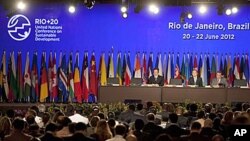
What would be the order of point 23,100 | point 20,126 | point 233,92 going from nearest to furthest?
point 20,126, point 233,92, point 23,100

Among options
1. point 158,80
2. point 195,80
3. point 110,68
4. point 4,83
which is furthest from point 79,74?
point 195,80

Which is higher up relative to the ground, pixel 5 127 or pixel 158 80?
pixel 158 80

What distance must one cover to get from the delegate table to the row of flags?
2750 mm

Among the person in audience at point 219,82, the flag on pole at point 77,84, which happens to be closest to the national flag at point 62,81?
the flag on pole at point 77,84

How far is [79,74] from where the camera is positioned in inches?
896

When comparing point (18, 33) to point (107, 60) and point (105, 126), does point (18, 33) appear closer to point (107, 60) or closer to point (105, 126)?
point (107, 60)

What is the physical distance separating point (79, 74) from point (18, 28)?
10.7ft

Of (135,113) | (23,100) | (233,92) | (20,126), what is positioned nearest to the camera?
(20,126)

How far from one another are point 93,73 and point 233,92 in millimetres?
6100

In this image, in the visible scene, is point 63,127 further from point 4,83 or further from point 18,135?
point 4,83

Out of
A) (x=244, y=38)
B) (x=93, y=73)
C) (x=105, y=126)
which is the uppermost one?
(x=244, y=38)

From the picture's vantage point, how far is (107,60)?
23062 mm

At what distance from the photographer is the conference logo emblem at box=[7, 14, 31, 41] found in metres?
23.1

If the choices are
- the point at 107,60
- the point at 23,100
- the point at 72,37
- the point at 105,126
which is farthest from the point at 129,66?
the point at 105,126
